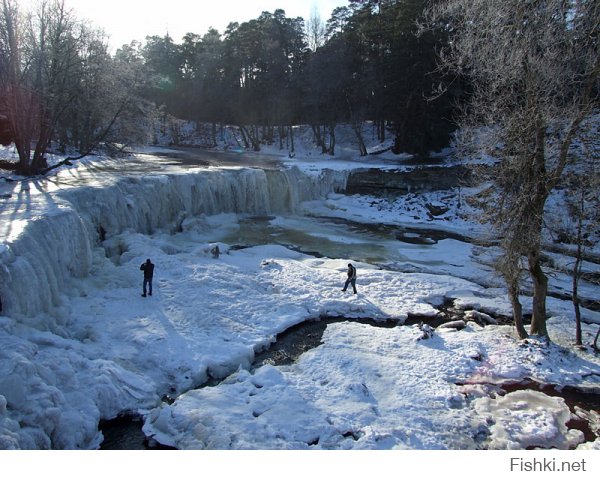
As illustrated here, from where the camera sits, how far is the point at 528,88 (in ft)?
30.2

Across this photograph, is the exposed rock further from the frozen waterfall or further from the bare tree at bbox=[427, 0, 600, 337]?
the frozen waterfall

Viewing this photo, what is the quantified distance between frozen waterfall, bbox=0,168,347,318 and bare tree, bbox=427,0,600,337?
10.0 m

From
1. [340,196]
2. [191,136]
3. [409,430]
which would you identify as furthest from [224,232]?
[191,136]

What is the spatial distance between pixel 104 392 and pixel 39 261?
4.49m

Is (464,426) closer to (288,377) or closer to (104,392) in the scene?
(288,377)

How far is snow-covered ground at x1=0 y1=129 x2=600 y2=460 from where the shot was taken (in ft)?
23.9

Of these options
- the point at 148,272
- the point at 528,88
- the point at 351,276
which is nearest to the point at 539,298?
the point at 528,88

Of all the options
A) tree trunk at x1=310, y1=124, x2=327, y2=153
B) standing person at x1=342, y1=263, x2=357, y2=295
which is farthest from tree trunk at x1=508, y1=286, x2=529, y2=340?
tree trunk at x1=310, y1=124, x2=327, y2=153

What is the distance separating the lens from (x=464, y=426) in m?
7.67

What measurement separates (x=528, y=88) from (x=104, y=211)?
14.2 meters

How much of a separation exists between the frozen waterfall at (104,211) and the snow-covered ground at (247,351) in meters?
0.08

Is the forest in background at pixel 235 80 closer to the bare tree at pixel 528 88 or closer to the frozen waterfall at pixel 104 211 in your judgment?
the bare tree at pixel 528 88

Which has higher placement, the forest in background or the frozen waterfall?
the forest in background

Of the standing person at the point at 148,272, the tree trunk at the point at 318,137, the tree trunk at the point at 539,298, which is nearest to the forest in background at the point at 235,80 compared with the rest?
the tree trunk at the point at 318,137
